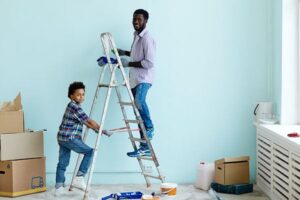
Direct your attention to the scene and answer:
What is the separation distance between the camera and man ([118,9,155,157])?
5191 millimetres

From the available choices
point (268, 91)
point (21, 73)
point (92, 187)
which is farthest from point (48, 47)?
point (268, 91)

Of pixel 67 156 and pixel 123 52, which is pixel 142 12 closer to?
pixel 123 52

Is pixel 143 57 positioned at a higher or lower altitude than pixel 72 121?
higher

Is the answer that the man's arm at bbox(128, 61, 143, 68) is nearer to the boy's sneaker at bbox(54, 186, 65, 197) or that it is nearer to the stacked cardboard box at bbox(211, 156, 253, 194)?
the stacked cardboard box at bbox(211, 156, 253, 194)

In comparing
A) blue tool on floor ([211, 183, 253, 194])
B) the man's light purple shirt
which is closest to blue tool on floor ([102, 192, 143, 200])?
blue tool on floor ([211, 183, 253, 194])

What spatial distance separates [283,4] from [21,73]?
280 cm

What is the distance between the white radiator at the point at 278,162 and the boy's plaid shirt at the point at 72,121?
5.75 ft

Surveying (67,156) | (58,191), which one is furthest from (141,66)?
(58,191)

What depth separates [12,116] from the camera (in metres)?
5.15

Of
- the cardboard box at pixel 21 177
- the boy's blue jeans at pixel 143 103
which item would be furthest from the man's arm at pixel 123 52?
the cardboard box at pixel 21 177

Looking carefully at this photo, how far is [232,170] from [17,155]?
212 centimetres

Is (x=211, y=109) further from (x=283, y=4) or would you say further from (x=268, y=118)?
(x=283, y=4)

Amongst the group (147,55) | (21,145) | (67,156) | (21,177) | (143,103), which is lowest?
(21,177)

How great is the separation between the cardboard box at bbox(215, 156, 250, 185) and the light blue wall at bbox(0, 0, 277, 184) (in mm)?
413
